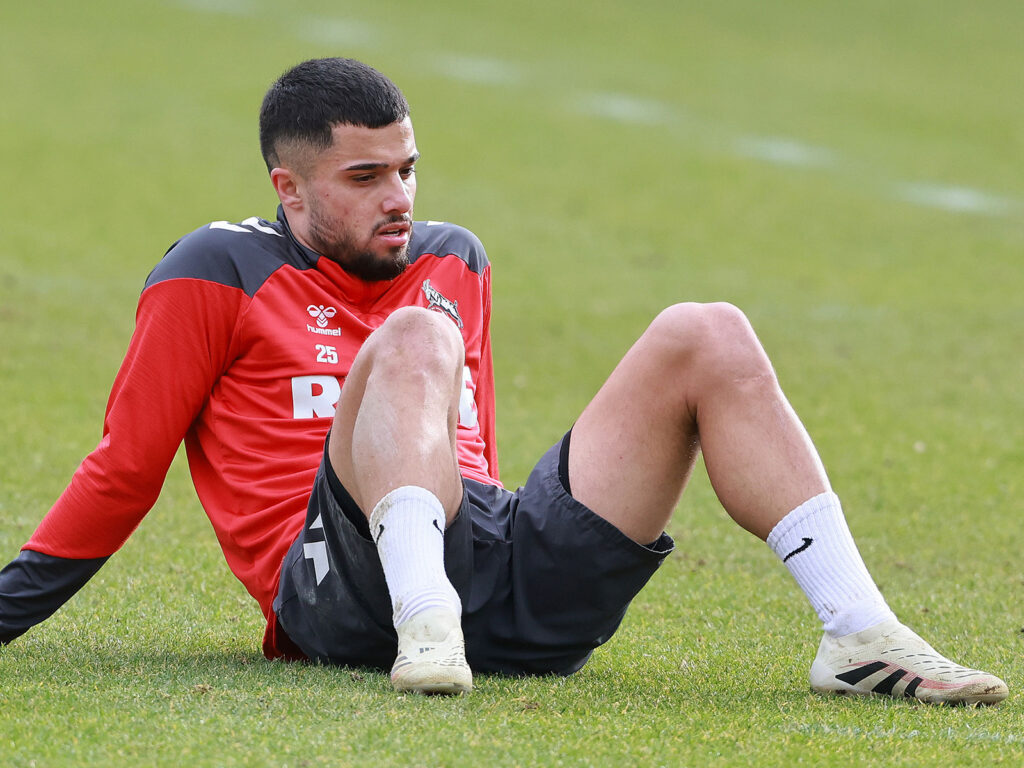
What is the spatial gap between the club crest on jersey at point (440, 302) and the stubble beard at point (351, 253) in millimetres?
119

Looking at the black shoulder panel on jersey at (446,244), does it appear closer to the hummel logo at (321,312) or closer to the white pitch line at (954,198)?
the hummel logo at (321,312)

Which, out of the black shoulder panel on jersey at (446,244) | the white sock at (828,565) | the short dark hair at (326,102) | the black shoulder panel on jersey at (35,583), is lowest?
the black shoulder panel on jersey at (35,583)

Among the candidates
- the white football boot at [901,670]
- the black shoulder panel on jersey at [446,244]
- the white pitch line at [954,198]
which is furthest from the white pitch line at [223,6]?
the white football boot at [901,670]

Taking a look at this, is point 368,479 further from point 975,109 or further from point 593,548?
point 975,109

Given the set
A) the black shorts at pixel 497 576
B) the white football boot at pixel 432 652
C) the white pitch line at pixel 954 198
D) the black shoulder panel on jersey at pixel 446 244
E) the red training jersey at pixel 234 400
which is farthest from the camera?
the white pitch line at pixel 954 198

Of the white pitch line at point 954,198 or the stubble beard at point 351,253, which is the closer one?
the stubble beard at point 351,253

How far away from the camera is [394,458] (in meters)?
3.18

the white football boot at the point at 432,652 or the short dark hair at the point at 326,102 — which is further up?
the short dark hair at the point at 326,102

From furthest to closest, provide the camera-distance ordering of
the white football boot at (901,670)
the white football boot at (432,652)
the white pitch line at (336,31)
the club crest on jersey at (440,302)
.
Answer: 1. the white pitch line at (336,31)
2. the club crest on jersey at (440,302)
3. the white football boot at (901,670)
4. the white football boot at (432,652)

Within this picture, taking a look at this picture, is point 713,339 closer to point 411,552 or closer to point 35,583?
point 411,552

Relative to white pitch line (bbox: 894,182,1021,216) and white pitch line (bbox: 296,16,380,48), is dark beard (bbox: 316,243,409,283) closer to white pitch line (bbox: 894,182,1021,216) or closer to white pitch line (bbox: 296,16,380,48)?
white pitch line (bbox: 894,182,1021,216)

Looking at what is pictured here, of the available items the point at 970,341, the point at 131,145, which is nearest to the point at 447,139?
the point at 131,145

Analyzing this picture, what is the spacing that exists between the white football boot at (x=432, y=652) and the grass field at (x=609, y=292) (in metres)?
0.07

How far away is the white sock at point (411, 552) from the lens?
3.09 meters
